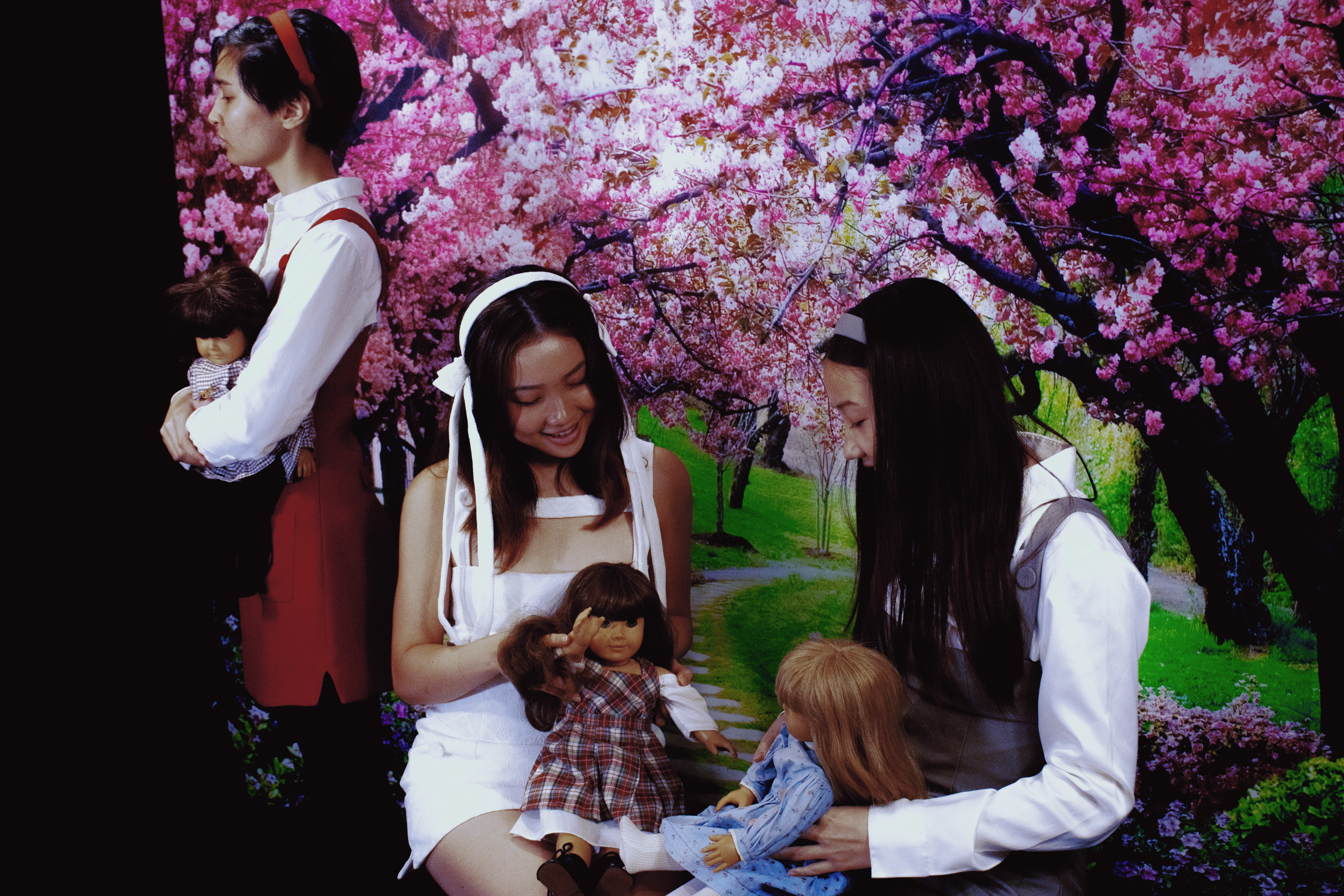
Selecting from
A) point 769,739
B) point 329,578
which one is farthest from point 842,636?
point 329,578

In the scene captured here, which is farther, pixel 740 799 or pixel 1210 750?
pixel 1210 750

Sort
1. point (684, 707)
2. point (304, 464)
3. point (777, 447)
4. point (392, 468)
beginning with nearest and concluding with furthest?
point (684, 707) < point (304, 464) < point (777, 447) < point (392, 468)

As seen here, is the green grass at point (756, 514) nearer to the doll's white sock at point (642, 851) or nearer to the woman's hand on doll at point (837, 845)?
the doll's white sock at point (642, 851)

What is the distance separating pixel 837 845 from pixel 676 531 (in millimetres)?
915

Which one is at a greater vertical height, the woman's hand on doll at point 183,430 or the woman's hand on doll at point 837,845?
the woman's hand on doll at point 183,430

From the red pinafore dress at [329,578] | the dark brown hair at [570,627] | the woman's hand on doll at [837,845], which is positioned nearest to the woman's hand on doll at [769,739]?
the woman's hand on doll at [837,845]

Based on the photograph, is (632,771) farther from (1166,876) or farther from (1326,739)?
(1326,739)

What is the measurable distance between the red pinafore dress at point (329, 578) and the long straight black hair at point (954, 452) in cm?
141

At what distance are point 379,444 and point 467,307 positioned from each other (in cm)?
100

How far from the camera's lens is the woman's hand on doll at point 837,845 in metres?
1.63

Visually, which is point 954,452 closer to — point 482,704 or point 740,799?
point 740,799

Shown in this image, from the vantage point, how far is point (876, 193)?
2.41 meters

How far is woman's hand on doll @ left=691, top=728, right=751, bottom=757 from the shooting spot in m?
1.96

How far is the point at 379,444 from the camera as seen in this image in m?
2.94
